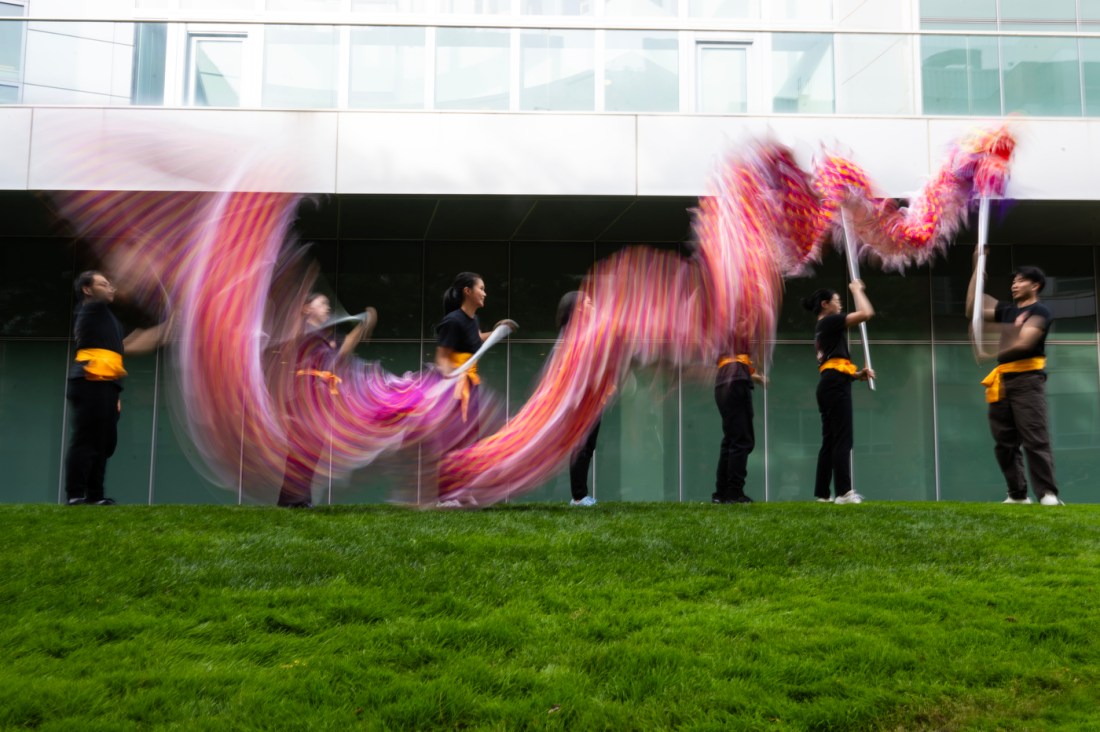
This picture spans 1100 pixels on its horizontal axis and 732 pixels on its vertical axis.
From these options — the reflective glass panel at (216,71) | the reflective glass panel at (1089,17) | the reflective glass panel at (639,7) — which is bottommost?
the reflective glass panel at (216,71)

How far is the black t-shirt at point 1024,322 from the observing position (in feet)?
31.5

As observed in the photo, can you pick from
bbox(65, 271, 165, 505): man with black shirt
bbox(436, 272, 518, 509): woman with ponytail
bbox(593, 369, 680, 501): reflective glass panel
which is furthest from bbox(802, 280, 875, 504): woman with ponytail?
bbox(65, 271, 165, 505): man with black shirt

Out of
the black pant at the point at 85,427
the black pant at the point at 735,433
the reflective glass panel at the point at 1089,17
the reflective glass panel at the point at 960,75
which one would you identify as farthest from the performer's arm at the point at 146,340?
the reflective glass panel at the point at 1089,17

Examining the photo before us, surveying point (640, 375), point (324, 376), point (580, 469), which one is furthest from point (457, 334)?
point (640, 375)

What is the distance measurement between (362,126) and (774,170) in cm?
738

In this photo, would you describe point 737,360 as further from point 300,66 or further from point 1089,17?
point 1089,17

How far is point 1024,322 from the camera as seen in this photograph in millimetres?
9719

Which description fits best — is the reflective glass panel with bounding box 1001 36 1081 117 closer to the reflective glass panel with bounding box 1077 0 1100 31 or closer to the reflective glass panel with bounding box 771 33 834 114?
the reflective glass panel with bounding box 1077 0 1100 31

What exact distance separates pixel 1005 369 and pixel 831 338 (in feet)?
5.55

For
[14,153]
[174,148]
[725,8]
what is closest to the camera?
[174,148]

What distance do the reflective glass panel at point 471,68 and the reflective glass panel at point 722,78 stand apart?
2699mm

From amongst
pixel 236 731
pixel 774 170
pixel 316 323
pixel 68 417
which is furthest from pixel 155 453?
pixel 236 731

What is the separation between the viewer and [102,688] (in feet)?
13.6

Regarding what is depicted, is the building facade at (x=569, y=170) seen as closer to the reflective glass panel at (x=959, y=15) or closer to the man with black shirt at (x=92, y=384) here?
the reflective glass panel at (x=959, y=15)
